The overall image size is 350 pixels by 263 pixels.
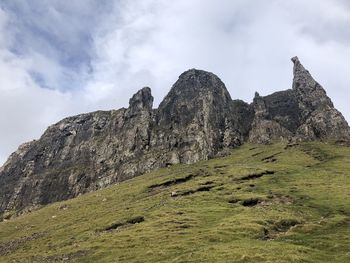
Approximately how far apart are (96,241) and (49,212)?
307ft

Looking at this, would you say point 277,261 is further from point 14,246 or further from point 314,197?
point 14,246

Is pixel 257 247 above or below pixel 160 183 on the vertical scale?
below

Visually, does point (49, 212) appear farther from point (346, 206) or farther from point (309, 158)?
point (346, 206)

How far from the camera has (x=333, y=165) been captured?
555 feet

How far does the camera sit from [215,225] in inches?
3536

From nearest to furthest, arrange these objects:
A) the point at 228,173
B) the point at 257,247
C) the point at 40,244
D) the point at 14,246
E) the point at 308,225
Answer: the point at 257,247 → the point at 308,225 → the point at 40,244 → the point at 14,246 → the point at 228,173

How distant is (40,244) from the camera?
110m

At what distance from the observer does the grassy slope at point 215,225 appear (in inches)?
2655

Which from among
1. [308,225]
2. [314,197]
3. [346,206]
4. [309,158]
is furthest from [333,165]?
[308,225]

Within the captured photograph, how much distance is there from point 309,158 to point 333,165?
21.6 meters

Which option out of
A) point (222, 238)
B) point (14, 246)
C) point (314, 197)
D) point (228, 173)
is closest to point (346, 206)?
point (314, 197)

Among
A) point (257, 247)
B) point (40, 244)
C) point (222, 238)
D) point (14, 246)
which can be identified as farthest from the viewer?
point (14, 246)

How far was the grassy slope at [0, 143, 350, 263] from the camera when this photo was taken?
6744 cm

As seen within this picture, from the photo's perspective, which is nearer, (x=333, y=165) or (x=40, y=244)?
(x=40, y=244)
